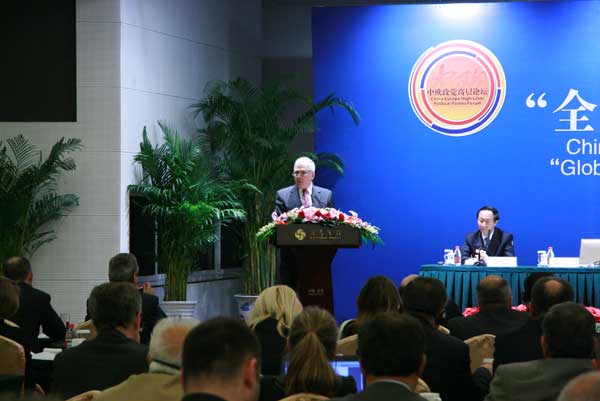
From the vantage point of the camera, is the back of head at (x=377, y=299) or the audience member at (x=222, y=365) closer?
the audience member at (x=222, y=365)

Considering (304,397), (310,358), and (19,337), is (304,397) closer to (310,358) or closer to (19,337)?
(310,358)

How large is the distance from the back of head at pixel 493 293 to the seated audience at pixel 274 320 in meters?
1.20

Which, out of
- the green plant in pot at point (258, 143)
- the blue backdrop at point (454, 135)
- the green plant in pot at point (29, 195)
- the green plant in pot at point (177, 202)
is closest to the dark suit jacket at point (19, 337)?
the green plant in pot at point (29, 195)

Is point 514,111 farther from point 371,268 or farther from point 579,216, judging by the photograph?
point 371,268

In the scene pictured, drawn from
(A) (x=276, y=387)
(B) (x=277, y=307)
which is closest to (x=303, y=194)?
(B) (x=277, y=307)

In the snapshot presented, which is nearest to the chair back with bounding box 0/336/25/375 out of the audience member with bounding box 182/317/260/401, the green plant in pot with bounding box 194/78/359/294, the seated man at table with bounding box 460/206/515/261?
the audience member with bounding box 182/317/260/401

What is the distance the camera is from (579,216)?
11.4 meters

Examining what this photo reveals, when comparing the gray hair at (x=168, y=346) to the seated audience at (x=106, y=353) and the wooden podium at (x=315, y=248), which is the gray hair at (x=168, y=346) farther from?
the wooden podium at (x=315, y=248)

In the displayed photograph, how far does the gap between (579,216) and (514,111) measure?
1.36 metres

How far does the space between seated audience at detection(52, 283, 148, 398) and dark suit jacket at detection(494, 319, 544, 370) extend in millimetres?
1589

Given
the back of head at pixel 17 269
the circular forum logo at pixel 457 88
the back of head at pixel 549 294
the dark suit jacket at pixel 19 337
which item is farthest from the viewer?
the circular forum logo at pixel 457 88

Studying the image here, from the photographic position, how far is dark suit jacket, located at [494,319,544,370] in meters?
4.48

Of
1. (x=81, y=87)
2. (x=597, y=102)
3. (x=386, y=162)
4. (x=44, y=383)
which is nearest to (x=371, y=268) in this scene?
(x=386, y=162)

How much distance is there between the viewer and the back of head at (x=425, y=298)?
448 centimetres
